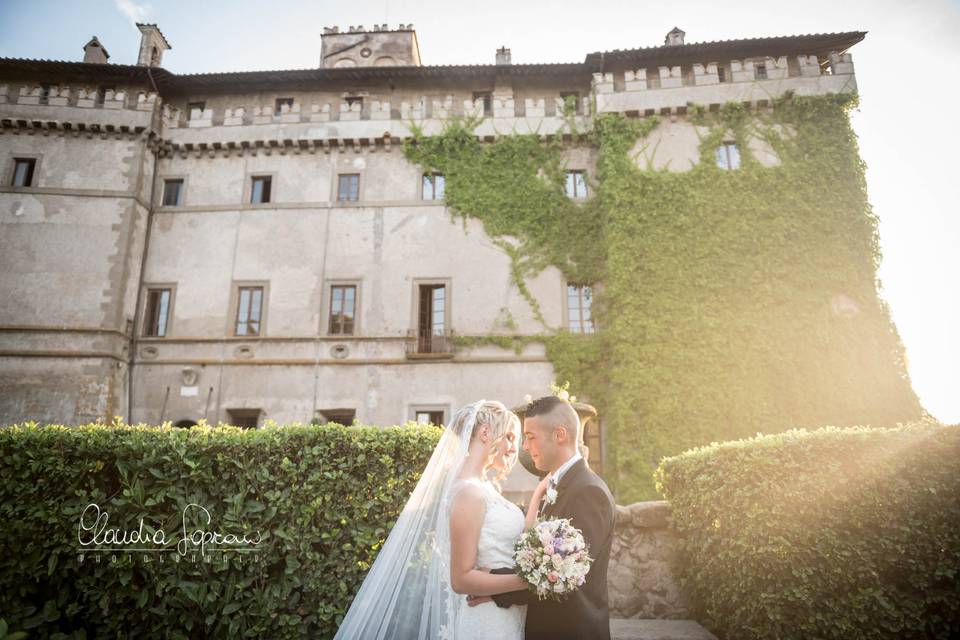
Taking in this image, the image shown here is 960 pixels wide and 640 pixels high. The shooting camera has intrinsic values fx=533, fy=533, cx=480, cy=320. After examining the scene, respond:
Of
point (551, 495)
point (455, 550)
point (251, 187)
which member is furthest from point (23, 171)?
point (551, 495)

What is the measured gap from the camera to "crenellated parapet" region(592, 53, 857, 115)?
19344 mm

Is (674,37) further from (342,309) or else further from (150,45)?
(150,45)

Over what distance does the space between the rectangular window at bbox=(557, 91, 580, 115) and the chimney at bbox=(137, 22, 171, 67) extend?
55.1 feet

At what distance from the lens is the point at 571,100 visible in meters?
20.4

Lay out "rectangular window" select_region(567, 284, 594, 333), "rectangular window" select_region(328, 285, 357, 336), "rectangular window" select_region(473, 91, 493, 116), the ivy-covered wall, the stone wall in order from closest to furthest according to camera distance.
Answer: the stone wall → the ivy-covered wall → "rectangular window" select_region(567, 284, 594, 333) → "rectangular window" select_region(328, 285, 357, 336) → "rectangular window" select_region(473, 91, 493, 116)

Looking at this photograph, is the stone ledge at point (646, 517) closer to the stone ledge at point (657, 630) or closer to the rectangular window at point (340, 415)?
the stone ledge at point (657, 630)

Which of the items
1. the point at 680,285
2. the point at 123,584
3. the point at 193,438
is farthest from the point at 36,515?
the point at 680,285

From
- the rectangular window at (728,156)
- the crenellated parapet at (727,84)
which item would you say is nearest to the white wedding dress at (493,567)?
the rectangular window at (728,156)

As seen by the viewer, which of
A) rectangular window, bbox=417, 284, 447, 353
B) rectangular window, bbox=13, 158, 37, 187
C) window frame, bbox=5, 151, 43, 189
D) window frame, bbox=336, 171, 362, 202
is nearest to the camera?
rectangular window, bbox=417, 284, 447, 353

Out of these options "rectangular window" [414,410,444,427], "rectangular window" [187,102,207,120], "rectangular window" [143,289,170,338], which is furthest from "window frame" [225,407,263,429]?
"rectangular window" [187,102,207,120]

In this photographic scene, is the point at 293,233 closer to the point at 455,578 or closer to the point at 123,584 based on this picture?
→ the point at 123,584

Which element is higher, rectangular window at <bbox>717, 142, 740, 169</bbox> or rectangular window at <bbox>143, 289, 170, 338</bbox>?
rectangular window at <bbox>717, 142, 740, 169</bbox>

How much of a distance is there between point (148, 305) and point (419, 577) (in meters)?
19.0

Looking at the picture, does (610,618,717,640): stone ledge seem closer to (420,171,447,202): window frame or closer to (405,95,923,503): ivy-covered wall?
(405,95,923,503): ivy-covered wall
